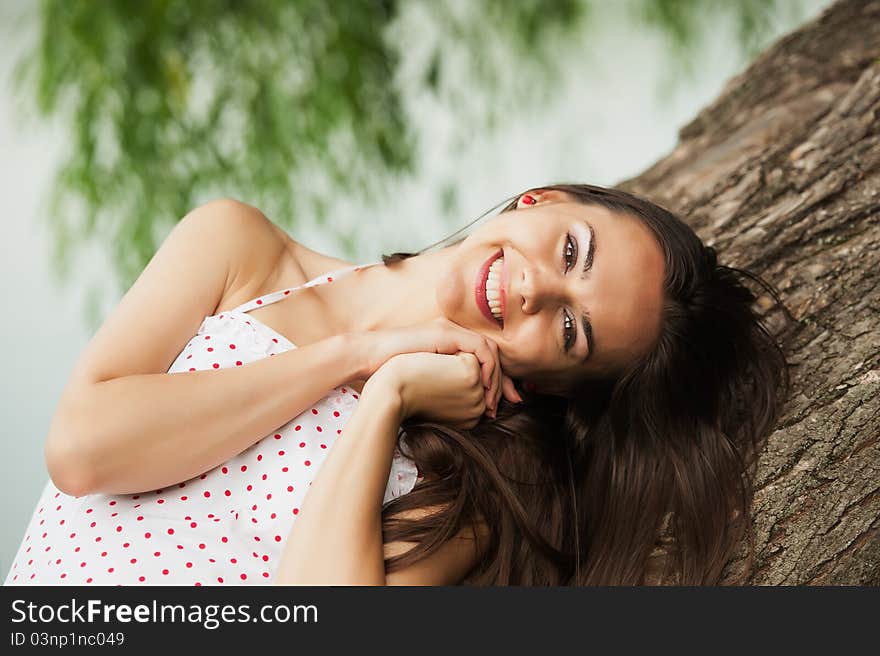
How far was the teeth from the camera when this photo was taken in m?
1.23

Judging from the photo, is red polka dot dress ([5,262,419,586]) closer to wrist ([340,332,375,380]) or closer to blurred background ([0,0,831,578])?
wrist ([340,332,375,380])

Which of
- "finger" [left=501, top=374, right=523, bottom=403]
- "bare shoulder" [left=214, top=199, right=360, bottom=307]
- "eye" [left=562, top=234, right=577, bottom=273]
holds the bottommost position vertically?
"finger" [left=501, top=374, right=523, bottom=403]

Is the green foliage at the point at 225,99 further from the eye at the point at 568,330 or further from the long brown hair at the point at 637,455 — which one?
the eye at the point at 568,330

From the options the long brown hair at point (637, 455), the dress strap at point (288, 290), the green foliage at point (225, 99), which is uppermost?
the green foliage at point (225, 99)

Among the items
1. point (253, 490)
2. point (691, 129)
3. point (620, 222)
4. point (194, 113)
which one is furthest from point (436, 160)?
point (253, 490)

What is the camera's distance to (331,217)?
8.62ft

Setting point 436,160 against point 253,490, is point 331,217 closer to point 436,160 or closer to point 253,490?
point 436,160

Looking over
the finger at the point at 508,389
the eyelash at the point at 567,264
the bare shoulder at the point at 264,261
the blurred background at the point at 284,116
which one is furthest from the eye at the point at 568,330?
the blurred background at the point at 284,116

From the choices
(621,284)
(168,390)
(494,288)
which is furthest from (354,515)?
(621,284)

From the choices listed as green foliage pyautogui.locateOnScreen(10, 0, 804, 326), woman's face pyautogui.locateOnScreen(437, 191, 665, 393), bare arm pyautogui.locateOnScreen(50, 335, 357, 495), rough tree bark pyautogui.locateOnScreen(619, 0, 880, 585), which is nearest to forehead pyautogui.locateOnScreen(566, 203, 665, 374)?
woman's face pyautogui.locateOnScreen(437, 191, 665, 393)

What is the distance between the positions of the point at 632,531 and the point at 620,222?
41 centimetres

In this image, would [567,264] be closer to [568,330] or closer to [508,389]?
[568,330]

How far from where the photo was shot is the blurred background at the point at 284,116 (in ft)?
7.84

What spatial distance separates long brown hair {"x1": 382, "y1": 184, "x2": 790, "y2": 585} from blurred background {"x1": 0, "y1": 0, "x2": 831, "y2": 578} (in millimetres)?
1251
